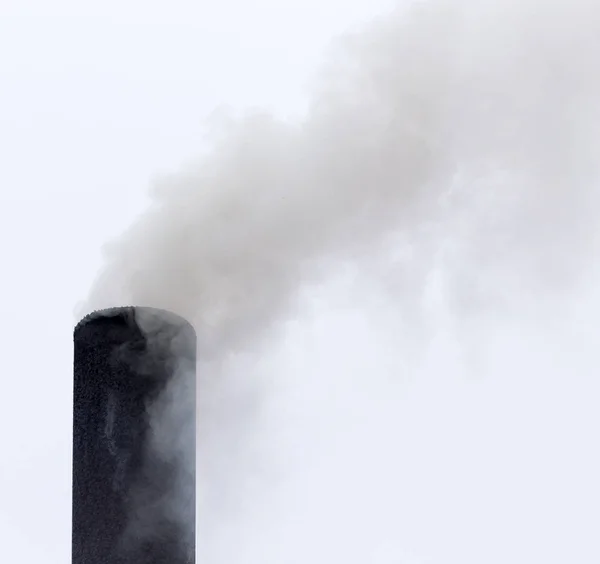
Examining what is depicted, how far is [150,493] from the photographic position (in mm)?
5883

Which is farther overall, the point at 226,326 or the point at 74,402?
the point at 226,326

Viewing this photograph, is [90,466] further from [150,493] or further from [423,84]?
[423,84]

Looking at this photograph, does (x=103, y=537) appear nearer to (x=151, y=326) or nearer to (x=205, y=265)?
(x=151, y=326)

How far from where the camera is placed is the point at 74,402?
6105 mm

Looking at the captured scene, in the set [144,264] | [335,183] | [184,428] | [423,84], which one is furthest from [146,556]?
[423,84]

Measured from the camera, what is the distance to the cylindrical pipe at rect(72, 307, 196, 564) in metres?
5.82

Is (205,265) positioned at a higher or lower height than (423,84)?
lower

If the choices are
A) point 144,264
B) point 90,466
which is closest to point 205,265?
point 144,264

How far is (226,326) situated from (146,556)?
144 centimetres

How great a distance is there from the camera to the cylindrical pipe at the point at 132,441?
5.82 m

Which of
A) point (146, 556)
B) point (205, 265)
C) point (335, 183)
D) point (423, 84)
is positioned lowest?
point (146, 556)

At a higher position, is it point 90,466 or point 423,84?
point 423,84

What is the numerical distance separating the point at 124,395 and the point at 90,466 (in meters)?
0.40

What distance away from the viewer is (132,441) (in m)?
5.87
